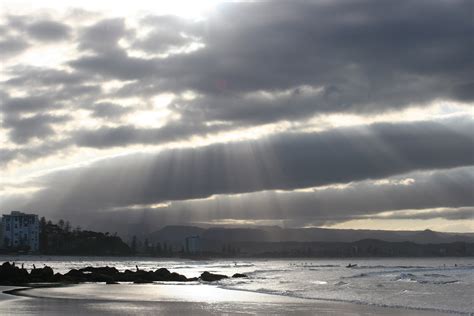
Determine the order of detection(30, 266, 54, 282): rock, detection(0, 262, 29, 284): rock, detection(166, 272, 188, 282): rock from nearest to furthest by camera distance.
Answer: detection(0, 262, 29, 284): rock
detection(30, 266, 54, 282): rock
detection(166, 272, 188, 282): rock

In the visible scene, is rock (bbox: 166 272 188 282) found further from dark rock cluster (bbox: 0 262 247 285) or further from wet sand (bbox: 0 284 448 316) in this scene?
wet sand (bbox: 0 284 448 316)

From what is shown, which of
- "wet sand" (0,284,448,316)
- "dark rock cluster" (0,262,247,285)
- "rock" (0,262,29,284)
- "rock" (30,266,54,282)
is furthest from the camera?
"rock" (30,266,54,282)

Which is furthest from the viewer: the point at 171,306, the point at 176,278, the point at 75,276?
the point at 176,278

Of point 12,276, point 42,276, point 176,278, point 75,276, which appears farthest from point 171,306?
point 176,278

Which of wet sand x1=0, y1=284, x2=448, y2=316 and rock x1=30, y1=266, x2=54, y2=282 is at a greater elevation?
rock x1=30, y1=266, x2=54, y2=282

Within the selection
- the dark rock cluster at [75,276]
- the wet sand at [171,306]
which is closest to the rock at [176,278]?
the dark rock cluster at [75,276]

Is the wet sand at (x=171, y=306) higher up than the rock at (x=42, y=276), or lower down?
lower down

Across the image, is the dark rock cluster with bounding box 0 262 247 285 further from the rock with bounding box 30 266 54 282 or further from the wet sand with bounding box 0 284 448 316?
the wet sand with bounding box 0 284 448 316

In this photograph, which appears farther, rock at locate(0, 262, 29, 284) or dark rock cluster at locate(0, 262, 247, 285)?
dark rock cluster at locate(0, 262, 247, 285)

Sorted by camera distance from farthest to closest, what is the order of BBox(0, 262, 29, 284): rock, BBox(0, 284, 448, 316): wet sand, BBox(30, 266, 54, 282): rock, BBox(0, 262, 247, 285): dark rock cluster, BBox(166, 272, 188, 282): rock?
BBox(166, 272, 188, 282): rock
BBox(30, 266, 54, 282): rock
BBox(0, 262, 247, 285): dark rock cluster
BBox(0, 262, 29, 284): rock
BBox(0, 284, 448, 316): wet sand

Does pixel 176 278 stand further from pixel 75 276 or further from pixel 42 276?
pixel 42 276

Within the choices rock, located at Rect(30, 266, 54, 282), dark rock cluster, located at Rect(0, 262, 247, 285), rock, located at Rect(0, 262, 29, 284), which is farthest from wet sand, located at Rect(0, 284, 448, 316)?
rock, located at Rect(30, 266, 54, 282)


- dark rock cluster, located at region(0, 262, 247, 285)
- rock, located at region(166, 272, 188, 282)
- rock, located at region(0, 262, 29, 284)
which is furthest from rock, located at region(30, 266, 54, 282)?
rock, located at region(166, 272, 188, 282)

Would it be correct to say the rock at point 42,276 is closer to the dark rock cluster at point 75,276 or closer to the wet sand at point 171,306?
the dark rock cluster at point 75,276
